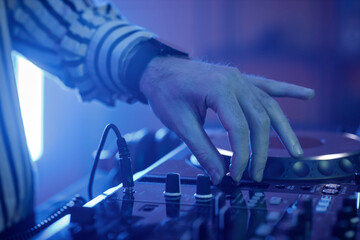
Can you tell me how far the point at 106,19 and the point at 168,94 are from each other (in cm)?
35

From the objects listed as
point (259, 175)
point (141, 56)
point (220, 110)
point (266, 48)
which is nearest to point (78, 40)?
point (141, 56)

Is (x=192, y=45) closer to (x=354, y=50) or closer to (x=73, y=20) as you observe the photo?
(x=354, y=50)

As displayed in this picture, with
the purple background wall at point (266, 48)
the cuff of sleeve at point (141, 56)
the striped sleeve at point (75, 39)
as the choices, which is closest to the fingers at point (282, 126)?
the cuff of sleeve at point (141, 56)

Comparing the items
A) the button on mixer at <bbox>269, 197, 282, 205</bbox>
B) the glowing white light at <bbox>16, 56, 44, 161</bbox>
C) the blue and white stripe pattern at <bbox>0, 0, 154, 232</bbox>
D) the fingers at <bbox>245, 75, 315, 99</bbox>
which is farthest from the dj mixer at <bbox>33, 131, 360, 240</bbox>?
the glowing white light at <bbox>16, 56, 44, 161</bbox>

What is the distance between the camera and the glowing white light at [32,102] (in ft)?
7.86

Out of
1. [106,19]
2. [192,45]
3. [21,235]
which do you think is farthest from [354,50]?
[21,235]

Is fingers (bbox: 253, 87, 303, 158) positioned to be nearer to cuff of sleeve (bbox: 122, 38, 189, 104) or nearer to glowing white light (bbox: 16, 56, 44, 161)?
cuff of sleeve (bbox: 122, 38, 189, 104)

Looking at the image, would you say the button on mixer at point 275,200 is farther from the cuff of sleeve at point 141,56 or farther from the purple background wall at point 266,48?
the purple background wall at point 266,48

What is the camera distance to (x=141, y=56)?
964 mm

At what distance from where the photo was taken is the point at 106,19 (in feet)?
3.58

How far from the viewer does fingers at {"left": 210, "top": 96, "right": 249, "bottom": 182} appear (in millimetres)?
719

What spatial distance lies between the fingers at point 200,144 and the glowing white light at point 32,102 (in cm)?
175

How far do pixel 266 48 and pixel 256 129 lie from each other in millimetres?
2701

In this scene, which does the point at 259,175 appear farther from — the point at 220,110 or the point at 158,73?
the point at 158,73
